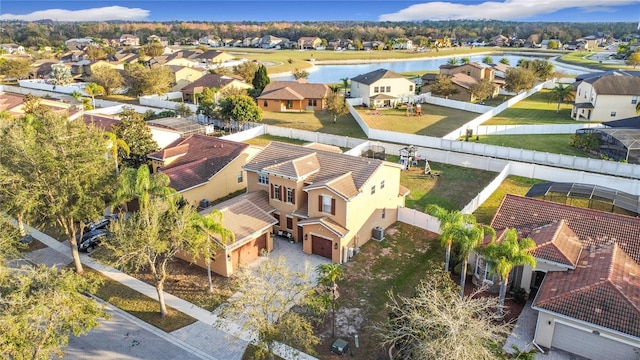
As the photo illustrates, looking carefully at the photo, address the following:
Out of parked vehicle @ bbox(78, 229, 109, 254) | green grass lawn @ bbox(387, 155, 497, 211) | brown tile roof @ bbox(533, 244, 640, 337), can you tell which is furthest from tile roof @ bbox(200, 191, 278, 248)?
brown tile roof @ bbox(533, 244, 640, 337)

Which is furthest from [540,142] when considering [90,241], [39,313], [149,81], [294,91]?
[149,81]

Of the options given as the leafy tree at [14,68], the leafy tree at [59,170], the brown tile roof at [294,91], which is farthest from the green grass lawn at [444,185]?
the leafy tree at [14,68]

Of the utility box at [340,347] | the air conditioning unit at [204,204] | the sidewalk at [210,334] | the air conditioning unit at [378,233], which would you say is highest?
the air conditioning unit at [204,204]

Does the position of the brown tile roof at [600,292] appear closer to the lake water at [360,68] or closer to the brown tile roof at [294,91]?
the brown tile roof at [294,91]

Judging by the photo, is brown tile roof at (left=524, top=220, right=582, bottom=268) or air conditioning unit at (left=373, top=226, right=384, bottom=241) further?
air conditioning unit at (left=373, top=226, right=384, bottom=241)

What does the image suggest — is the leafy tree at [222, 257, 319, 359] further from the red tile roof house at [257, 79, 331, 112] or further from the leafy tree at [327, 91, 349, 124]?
the red tile roof house at [257, 79, 331, 112]

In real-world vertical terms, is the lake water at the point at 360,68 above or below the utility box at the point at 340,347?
above
